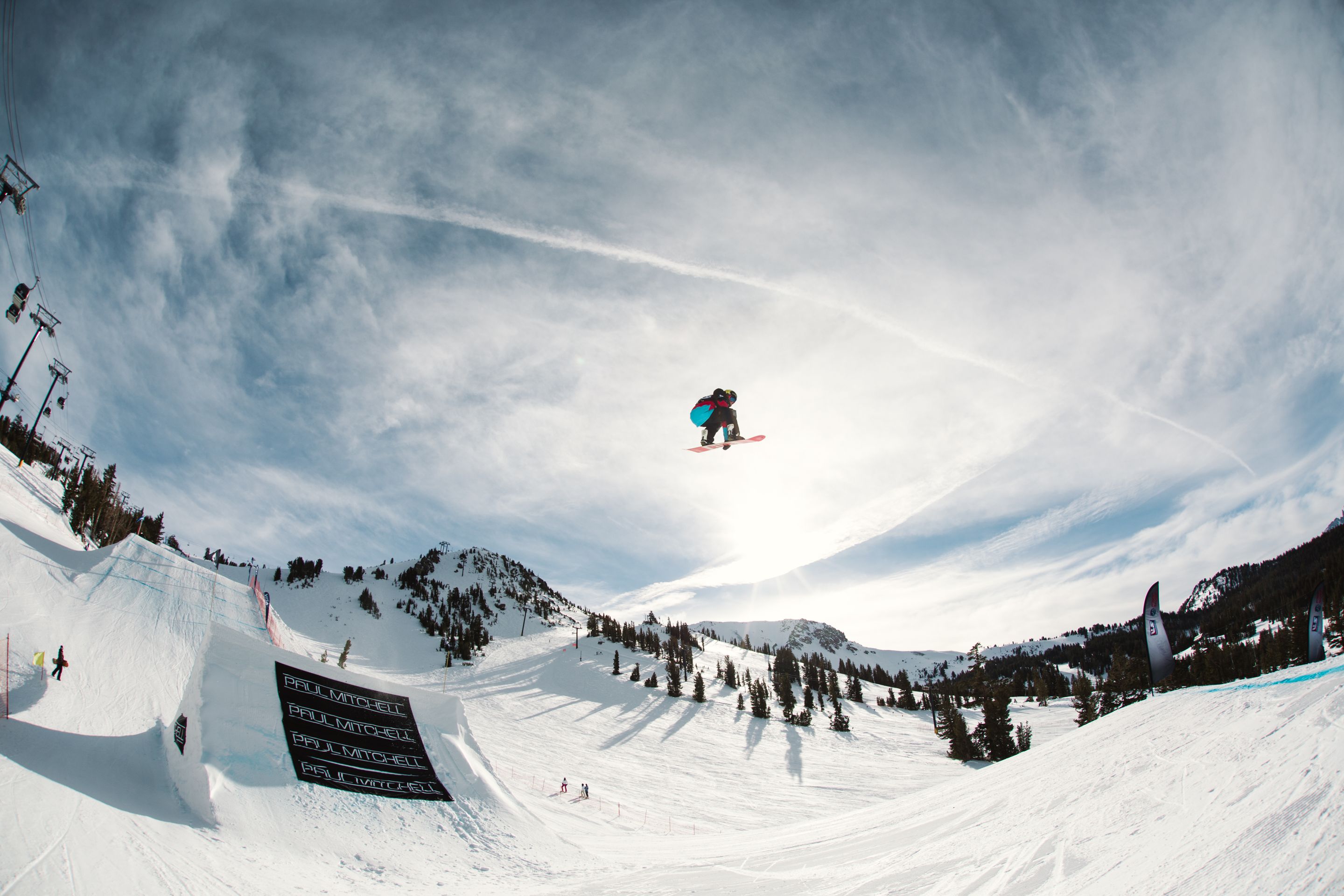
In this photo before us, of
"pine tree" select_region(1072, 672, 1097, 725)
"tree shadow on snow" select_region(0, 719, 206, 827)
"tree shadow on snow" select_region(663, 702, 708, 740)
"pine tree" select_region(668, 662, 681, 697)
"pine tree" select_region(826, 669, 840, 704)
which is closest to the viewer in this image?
"tree shadow on snow" select_region(0, 719, 206, 827)

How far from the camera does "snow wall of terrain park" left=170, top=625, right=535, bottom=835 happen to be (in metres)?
12.5

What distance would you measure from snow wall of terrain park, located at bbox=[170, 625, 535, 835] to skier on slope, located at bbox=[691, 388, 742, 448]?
14.4 meters

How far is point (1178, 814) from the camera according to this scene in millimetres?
6445

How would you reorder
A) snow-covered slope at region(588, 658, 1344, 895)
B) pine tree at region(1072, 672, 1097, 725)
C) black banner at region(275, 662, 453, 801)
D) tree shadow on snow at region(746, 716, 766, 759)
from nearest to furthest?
snow-covered slope at region(588, 658, 1344, 895) → black banner at region(275, 662, 453, 801) → tree shadow on snow at region(746, 716, 766, 759) → pine tree at region(1072, 672, 1097, 725)

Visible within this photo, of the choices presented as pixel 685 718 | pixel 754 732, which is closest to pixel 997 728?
pixel 754 732

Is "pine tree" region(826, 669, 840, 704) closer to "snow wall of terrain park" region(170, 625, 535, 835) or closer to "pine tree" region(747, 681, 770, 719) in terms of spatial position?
"pine tree" region(747, 681, 770, 719)

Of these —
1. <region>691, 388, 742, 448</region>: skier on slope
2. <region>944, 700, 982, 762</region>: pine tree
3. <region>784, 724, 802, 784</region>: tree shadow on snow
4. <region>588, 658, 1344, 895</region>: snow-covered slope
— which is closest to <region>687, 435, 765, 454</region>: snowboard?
<region>691, 388, 742, 448</region>: skier on slope

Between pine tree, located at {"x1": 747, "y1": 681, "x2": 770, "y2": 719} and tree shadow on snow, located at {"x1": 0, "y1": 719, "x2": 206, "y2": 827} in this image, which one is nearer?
tree shadow on snow, located at {"x1": 0, "y1": 719, "x2": 206, "y2": 827}

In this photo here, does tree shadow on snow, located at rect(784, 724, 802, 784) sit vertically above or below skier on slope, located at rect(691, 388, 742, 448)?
below

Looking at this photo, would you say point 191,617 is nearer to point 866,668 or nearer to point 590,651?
point 590,651

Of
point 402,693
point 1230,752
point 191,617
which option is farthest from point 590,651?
point 1230,752

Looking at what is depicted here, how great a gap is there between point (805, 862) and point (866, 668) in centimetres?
12978

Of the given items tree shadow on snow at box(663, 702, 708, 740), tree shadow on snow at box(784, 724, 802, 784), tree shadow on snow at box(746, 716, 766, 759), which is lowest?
tree shadow on snow at box(784, 724, 802, 784)

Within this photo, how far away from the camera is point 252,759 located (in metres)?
13.5
